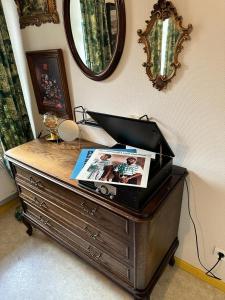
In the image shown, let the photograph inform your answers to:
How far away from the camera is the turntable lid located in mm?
1053

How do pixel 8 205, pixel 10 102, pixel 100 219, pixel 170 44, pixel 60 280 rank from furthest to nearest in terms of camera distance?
1. pixel 8 205
2. pixel 10 102
3. pixel 60 280
4. pixel 100 219
5. pixel 170 44

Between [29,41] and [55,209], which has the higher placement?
[29,41]

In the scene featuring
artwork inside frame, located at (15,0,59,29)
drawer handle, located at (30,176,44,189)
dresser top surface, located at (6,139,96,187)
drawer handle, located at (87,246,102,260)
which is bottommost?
drawer handle, located at (87,246,102,260)

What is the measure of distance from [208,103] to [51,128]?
1.16 m

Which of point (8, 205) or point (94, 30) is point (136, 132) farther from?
point (8, 205)

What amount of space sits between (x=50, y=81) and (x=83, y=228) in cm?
110

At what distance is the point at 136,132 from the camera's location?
1146 mm

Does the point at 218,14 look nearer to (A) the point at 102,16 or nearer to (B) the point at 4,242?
(A) the point at 102,16

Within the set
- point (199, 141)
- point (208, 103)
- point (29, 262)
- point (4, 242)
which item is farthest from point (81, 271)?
point (208, 103)

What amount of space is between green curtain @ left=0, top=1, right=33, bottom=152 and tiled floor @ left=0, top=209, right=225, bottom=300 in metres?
0.93

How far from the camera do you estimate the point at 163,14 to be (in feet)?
3.23

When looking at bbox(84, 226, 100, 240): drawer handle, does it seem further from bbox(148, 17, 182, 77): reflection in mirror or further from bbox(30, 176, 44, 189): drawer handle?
bbox(148, 17, 182, 77): reflection in mirror

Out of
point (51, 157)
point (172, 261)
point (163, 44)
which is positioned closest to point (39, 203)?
point (51, 157)

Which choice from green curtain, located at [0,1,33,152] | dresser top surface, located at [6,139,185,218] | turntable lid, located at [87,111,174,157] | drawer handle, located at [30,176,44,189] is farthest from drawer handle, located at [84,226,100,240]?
green curtain, located at [0,1,33,152]
